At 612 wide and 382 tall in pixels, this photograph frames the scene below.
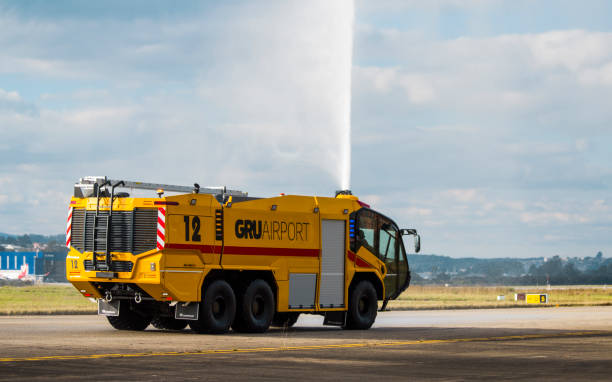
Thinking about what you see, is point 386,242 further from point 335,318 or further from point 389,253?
point 335,318

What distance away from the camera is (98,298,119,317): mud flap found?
2309cm

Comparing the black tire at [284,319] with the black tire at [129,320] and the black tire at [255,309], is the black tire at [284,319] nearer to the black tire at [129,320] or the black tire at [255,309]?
the black tire at [255,309]

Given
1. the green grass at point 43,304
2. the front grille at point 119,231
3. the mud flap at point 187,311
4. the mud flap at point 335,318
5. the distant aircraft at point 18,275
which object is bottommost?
the green grass at point 43,304

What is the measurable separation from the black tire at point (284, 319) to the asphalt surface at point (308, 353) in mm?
527

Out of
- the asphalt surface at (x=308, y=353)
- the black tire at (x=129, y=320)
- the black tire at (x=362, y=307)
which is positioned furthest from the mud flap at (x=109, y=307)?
the black tire at (x=362, y=307)

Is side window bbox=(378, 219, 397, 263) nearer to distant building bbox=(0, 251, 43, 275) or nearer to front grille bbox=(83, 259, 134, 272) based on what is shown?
front grille bbox=(83, 259, 134, 272)

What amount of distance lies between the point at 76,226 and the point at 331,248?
6.49 metres

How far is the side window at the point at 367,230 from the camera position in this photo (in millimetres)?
26625

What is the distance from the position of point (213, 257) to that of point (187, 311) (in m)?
1.35

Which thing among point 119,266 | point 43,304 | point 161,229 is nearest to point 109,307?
point 119,266

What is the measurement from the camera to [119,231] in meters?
22.5

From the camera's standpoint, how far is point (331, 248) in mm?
25812

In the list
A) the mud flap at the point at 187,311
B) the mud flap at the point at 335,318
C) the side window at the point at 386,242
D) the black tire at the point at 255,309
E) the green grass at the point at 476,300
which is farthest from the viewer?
the green grass at the point at 476,300

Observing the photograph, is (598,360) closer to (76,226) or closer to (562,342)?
(562,342)
